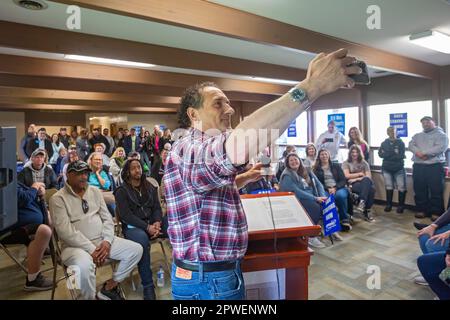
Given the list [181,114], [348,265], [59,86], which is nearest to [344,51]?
[181,114]

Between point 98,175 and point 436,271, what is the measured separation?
346 cm

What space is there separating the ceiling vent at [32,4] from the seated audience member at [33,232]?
1.61 metres

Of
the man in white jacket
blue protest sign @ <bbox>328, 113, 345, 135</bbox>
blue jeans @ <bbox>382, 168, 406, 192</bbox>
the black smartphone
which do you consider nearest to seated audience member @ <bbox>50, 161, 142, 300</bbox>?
the black smartphone

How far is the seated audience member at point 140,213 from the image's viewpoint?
239cm

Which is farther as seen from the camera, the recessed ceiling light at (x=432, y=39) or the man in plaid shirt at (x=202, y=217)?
the recessed ceiling light at (x=432, y=39)

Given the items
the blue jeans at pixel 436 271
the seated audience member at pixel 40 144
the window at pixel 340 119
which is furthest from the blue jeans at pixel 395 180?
the seated audience member at pixel 40 144

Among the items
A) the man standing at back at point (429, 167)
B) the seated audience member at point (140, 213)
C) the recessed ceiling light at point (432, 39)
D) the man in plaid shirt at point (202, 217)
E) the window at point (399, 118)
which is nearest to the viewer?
the man in plaid shirt at point (202, 217)

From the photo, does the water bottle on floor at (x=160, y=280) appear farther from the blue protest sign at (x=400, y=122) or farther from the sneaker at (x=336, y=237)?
the blue protest sign at (x=400, y=122)

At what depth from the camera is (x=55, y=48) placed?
9.04 feet

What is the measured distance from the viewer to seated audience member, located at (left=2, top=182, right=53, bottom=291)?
2551 mm

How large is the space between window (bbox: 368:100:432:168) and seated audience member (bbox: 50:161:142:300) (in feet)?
15.6

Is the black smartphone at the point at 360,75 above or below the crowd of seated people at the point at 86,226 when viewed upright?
above

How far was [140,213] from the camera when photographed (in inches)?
106

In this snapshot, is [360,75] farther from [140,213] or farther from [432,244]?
[140,213]
